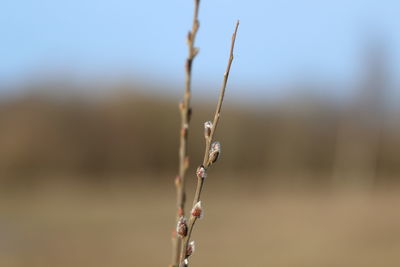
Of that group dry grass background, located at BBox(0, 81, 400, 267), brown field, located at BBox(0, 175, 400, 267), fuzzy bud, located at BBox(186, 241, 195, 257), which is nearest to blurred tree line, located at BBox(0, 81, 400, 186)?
dry grass background, located at BBox(0, 81, 400, 267)

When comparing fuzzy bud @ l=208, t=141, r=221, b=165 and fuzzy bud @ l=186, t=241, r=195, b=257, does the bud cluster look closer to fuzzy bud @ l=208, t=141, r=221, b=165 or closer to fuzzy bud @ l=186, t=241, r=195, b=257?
fuzzy bud @ l=208, t=141, r=221, b=165

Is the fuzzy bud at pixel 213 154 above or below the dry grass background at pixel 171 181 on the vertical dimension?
above

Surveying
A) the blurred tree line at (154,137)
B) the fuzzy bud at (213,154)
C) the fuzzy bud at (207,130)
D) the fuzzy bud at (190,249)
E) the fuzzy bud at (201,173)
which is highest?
the fuzzy bud at (207,130)

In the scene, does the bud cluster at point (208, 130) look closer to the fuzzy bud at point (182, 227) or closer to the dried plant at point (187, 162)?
the dried plant at point (187, 162)

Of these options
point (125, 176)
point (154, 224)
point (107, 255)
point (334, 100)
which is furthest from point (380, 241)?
point (125, 176)

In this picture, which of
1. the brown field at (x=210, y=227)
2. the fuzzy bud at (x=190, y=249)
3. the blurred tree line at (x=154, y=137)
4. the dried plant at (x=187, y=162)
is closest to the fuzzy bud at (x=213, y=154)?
the dried plant at (x=187, y=162)

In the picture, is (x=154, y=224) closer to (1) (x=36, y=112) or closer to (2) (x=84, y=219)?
(2) (x=84, y=219)

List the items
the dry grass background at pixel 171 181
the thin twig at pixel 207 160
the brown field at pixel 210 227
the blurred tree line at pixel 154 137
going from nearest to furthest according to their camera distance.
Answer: the thin twig at pixel 207 160, the brown field at pixel 210 227, the dry grass background at pixel 171 181, the blurred tree line at pixel 154 137

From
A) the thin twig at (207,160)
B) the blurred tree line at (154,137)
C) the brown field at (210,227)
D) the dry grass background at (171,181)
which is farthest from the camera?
the blurred tree line at (154,137)

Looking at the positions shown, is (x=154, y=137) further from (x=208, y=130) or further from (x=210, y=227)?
(x=208, y=130)
